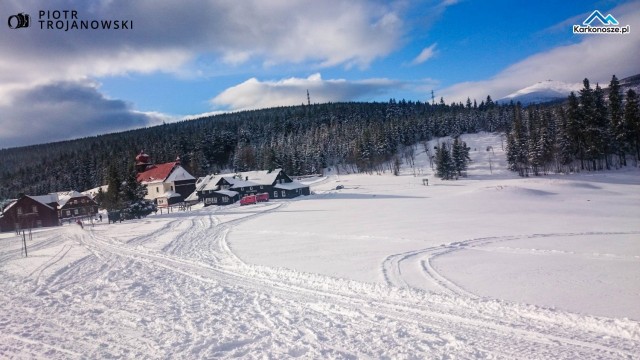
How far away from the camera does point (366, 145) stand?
112m

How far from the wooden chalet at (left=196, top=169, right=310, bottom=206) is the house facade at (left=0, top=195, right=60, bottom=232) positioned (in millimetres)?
24849

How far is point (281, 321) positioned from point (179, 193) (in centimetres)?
7305

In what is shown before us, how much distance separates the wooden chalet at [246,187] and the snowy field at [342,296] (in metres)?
43.2

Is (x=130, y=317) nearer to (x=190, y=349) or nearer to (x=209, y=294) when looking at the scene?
(x=209, y=294)

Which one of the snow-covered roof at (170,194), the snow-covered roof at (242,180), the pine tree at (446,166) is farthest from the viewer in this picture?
the pine tree at (446,166)

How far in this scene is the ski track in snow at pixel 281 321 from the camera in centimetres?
807

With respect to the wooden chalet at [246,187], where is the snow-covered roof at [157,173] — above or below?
above

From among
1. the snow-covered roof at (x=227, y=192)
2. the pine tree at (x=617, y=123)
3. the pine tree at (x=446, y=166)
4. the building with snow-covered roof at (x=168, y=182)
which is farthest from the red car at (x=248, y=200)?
the pine tree at (x=617, y=123)

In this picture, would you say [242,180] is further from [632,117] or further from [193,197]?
[632,117]

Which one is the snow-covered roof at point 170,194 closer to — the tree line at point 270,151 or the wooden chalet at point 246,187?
the wooden chalet at point 246,187

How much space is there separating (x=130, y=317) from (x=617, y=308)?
44.3ft

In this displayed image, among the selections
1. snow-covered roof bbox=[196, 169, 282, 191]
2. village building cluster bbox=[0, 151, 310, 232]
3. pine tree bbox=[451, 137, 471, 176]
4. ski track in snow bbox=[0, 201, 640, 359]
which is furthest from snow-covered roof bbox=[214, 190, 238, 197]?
ski track in snow bbox=[0, 201, 640, 359]

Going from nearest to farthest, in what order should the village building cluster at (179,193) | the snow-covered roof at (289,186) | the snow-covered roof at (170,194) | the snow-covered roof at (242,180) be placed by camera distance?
the village building cluster at (179,193)
the snow-covered roof at (289,186)
the snow-covered roof at (242,180)
the snow-covered roof at (170,194)

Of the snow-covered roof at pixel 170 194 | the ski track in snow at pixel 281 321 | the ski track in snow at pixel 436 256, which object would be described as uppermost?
the snow-covered roof at pixel 170 194
